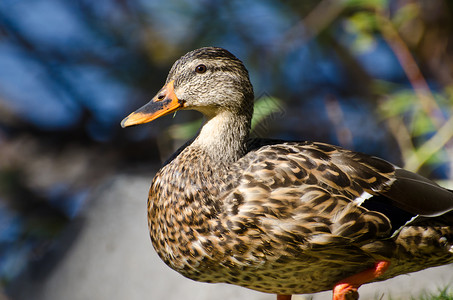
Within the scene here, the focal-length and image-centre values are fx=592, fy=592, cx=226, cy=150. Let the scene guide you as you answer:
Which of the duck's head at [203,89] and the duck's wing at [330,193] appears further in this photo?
the duck's head at [203,89]

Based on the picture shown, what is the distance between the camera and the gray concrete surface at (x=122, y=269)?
12.8 feet

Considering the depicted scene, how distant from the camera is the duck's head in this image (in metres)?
2.70

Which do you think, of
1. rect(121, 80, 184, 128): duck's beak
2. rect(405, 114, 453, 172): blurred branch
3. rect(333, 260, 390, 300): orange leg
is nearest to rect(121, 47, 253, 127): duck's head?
rect(121, 80, 184, 128): duck's beak

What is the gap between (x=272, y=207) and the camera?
2.40m

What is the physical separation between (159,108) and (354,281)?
115 centimetres

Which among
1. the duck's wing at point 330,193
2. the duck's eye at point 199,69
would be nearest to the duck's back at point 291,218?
the duck's wing at point 330,193

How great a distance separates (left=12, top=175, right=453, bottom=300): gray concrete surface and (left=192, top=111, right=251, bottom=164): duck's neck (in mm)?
1466

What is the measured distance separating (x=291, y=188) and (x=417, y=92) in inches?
96.4

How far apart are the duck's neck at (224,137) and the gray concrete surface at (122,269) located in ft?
4.81

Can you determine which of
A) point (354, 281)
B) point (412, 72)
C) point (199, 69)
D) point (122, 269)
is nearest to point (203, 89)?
point (199, 69)

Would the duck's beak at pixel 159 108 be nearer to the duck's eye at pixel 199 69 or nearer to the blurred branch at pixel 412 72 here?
the duck's eye at pixel 199 69

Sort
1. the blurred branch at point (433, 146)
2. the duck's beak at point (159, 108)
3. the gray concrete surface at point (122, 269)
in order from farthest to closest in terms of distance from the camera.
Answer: the blurred branch at point (433, 146)
the gray concrete surface at point (122, 269)
the duck's beak at point (159, 108)

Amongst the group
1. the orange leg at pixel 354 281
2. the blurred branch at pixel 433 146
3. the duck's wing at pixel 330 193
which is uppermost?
the blurred branch at pixel 433 146

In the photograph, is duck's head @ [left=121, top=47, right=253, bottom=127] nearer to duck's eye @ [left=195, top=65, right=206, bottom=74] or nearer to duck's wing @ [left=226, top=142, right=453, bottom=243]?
duck's eye @ [left=195, top=65, right=206, bottom=74]
